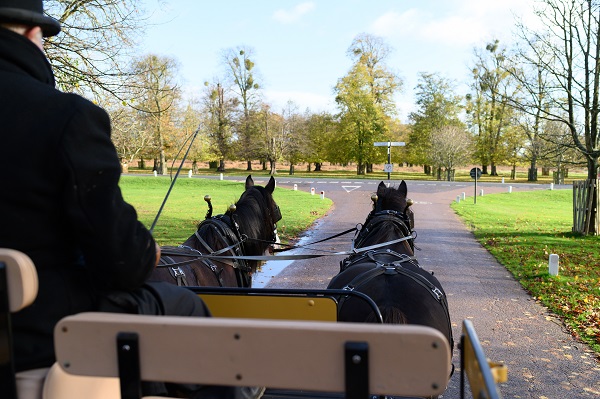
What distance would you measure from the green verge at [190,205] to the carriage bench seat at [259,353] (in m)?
6.78

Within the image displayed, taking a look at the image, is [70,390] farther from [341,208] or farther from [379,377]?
[341,208]

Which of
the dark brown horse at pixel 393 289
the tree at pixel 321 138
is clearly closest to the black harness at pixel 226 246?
the dark brown horse at pixel 393 289

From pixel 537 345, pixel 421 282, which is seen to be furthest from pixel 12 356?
pixel 537 345

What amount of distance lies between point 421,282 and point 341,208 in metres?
22.3

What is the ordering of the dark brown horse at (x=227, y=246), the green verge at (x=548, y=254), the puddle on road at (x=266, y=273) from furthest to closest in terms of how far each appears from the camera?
the puddle on road at (x=266, y=273)
the green verge at (x=548, y=254)
the dark brown horse at (x=227, y=246)

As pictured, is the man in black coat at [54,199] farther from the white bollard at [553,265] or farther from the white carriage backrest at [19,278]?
the white bollard at [553,265]

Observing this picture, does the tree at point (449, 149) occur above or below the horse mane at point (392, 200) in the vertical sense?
above

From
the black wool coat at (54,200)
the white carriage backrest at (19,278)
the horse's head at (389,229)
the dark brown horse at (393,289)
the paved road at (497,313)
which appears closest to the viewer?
the white carriage backrest at (19,278)

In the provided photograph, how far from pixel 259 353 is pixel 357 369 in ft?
1.10

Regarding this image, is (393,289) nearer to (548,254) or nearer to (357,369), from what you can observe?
(357,369)

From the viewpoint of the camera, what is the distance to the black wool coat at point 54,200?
68.4 inches

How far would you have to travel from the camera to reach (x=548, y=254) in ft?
43.1

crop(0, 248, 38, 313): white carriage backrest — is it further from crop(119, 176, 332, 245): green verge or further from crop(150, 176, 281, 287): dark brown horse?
crop(119, 176, 332, 245): green verge

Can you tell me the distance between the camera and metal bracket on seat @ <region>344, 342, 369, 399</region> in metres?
1.68
